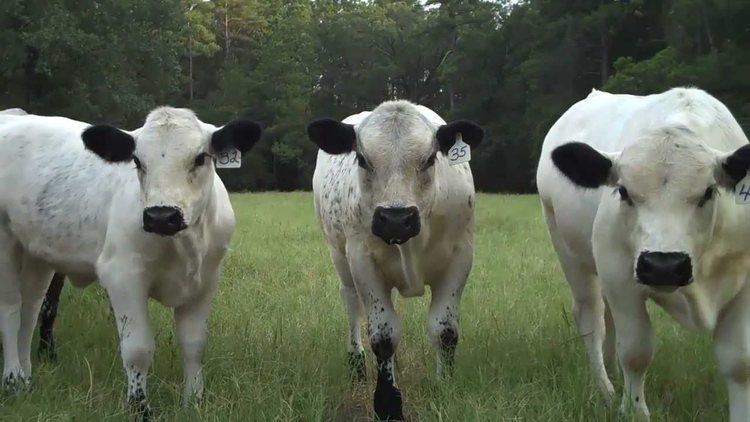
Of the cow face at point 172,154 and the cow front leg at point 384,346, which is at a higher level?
the cow face at point 172,154

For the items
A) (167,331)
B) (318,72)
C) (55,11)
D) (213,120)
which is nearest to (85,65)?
(55,11)

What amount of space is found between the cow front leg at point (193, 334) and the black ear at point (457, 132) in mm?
1605

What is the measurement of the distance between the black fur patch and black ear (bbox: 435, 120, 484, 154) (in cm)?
149

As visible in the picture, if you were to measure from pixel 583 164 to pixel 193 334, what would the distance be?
2.42 metres

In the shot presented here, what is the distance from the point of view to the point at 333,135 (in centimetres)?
465

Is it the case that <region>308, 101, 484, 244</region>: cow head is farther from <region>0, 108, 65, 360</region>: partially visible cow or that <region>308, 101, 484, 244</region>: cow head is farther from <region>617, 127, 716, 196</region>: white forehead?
<region>0, 108, 65, 360</region>: partially visible cow

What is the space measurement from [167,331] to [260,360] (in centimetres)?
134

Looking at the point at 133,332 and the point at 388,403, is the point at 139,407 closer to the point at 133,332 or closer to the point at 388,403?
the point at 133,332

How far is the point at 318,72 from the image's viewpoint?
4784 cm

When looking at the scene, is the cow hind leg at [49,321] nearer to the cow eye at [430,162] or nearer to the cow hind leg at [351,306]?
the cow hind leg at [351,306]

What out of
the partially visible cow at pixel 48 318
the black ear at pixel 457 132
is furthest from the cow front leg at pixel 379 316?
the partially visible cow at pixel 48 318

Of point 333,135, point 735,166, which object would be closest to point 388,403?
point 333,135

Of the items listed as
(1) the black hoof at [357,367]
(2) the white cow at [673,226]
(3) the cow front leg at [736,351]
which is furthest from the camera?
(1) the black hoof at [357,367]

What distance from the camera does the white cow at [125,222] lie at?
4.23 meters
